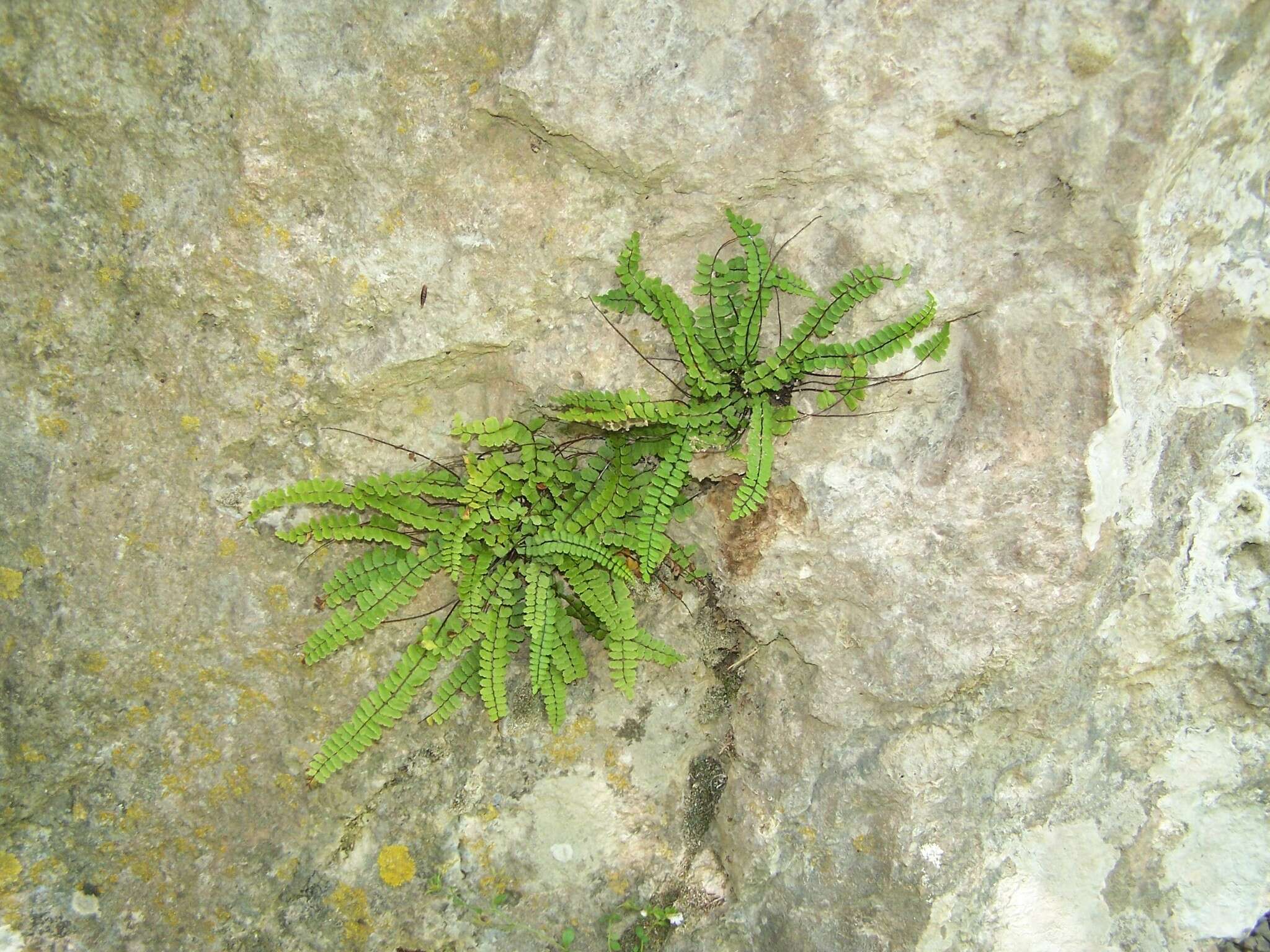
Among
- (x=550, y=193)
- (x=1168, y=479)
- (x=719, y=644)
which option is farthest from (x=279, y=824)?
(x=1168, y=479)

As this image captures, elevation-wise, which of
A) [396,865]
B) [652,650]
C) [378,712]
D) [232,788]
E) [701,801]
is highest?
[652,650]

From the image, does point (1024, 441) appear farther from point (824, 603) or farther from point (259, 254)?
point (259, 254)

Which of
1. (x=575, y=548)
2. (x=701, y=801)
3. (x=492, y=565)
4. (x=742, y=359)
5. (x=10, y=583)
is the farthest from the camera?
(x=701, y=801)

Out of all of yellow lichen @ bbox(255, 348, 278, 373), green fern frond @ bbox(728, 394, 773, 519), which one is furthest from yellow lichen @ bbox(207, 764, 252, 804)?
Answer: green fern frond @ bbox(728, 394, 773, 519)

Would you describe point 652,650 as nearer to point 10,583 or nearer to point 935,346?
point 935,346

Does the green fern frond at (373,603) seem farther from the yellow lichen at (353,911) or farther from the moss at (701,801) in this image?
the moss at (701,801)

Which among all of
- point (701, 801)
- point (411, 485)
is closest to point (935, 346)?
point (411, 485)

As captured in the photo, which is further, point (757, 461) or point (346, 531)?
point (346, 531)
